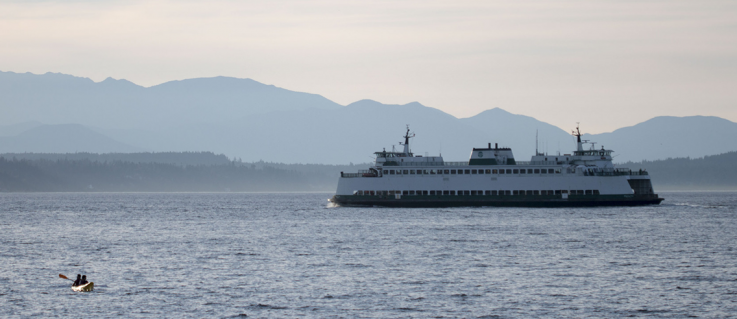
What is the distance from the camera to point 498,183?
357ft

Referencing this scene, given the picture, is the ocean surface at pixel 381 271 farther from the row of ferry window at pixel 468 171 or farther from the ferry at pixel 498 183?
the row of ferry window at pixel 468 171

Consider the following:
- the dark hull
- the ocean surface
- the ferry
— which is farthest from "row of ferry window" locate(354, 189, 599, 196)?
the ocean surface

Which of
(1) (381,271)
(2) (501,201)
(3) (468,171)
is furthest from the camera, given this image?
(3) (468,171)

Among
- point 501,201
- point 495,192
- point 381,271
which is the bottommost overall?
point 381,271

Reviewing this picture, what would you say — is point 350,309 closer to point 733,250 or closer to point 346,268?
point 346,268

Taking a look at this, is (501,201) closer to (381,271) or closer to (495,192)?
(495,192)

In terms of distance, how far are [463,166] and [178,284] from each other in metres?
71.9

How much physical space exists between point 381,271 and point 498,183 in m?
64.3

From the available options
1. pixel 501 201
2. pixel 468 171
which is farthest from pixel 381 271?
pixel 468 171

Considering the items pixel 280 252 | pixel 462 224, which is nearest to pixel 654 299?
pixel 280 252

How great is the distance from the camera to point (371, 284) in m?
42.2

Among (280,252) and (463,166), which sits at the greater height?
(463,166)

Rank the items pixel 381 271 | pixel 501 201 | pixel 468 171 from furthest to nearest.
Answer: pixel 468 171 → pixel 501 201 → pixel 381 271

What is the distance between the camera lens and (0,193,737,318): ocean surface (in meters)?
36.0
